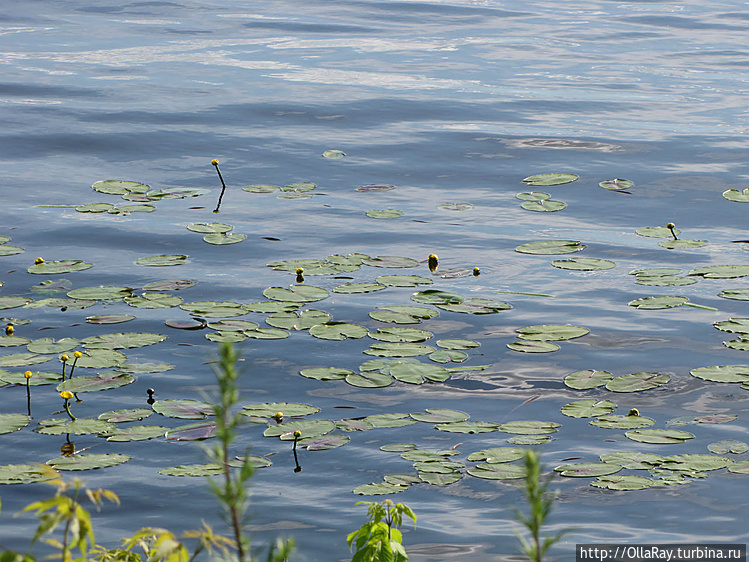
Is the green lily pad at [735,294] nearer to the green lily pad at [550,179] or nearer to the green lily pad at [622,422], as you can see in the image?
the green lily pad at [622,422]

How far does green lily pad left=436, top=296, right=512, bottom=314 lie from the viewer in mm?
4617

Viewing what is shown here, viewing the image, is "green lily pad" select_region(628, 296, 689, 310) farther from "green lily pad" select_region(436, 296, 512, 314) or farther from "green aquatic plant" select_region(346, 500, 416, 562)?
"green aquatic plant" select_region(346, 500, 416, 562)

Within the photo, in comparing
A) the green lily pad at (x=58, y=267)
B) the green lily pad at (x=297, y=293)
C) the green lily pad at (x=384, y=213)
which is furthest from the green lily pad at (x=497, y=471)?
the green lily pad at (x=384, y=213)

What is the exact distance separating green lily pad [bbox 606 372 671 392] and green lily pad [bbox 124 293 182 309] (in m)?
2.04

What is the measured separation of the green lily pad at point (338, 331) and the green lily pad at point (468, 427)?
0.81 meters

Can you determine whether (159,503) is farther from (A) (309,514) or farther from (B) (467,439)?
(B) (467,439)

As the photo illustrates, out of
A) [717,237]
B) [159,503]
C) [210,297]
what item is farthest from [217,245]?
[717,237]

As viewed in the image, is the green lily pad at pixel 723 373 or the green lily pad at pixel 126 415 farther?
the green lily pad at pixel 723 373

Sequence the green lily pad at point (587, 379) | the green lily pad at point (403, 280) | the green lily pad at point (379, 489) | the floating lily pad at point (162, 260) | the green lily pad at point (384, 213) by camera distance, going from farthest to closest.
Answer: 1. the green lily pad at point (384, 213)
2. the floating lily pad at point (162, 260)
3. the green lily pad at point (403, 280)
4. the green lily pad at point (587, 379)
5. the green lily pad at point (379, 489)

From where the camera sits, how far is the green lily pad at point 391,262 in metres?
5.18

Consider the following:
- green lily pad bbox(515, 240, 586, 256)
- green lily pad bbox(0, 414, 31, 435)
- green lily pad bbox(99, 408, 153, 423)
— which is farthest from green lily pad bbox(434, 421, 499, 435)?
green lily pad bbox(515, 240, 586, 256)

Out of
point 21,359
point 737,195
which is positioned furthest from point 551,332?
point 737,195

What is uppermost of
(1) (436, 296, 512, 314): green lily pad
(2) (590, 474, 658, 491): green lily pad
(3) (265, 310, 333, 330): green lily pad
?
(1) (436, 296, 512, 314): green lily pad

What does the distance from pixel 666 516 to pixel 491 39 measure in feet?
30.8
